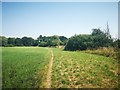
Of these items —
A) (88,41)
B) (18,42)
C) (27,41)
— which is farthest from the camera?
(27,41)

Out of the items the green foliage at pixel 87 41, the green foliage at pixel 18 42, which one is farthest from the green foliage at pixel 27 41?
the green foliage at pixel 87 41

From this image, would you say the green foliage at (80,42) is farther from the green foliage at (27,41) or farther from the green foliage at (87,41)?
the green foliage at (27,41)

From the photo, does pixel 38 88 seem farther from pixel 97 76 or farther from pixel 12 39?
pixel 12 39

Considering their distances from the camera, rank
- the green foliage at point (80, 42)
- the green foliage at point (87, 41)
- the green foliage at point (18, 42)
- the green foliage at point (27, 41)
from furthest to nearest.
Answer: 1. the green foliage at point (27, 41)
2. the green foliage at point (18, 42)
3. the green foliage at point (80, 42)
4. the green foliage at point (87, 41)

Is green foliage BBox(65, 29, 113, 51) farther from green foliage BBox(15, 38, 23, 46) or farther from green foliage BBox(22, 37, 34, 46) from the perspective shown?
green foliage BBox(22, 37, 34, 46)

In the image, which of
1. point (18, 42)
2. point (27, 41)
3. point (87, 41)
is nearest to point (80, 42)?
point (87, 41)

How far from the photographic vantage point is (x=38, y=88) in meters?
12.1

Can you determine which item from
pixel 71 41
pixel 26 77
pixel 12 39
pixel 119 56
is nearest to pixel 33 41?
pixel 12 39

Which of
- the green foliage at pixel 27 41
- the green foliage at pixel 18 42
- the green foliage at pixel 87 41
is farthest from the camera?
the green foliage at pixel 27 41

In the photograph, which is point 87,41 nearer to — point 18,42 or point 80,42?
point 80,42

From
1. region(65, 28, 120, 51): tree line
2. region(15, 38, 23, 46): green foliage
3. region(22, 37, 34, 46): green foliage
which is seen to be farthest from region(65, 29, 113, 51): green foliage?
region(22, 37, 34, 46): green foliage

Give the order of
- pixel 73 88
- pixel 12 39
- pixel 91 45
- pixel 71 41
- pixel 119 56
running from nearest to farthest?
pixel 73 88
pixel 119 56
pixel 91 45
pixel 71 41
pixel 12 39

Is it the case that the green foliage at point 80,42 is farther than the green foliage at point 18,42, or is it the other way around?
the green foliage at point 18,42

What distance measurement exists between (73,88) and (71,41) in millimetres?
52040
